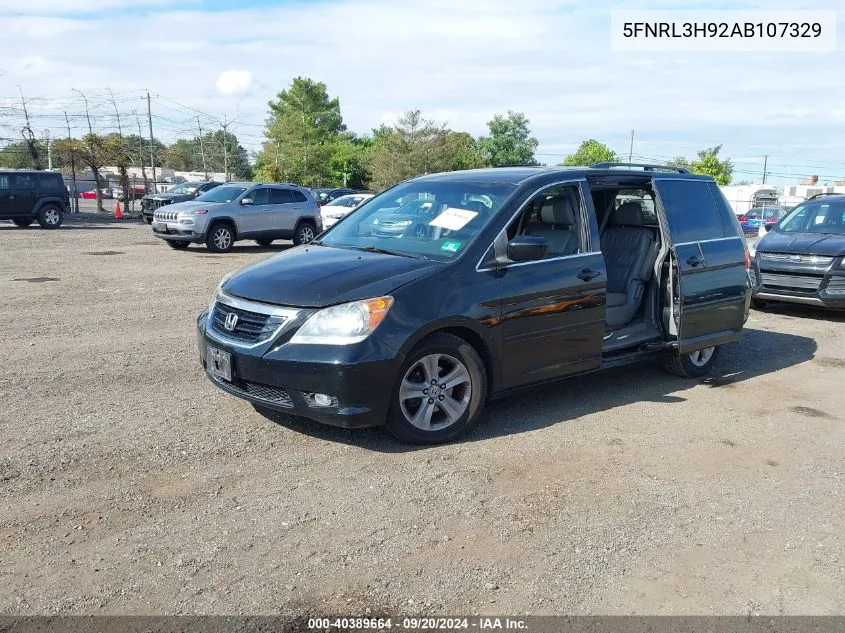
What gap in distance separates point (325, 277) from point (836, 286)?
8074 mm

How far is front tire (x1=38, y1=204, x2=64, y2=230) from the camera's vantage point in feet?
80.4

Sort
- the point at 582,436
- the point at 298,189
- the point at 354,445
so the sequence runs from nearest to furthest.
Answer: the point at 354,445, the point at 582,436, the point at 298,189

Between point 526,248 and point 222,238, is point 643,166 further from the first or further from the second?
point 222,238

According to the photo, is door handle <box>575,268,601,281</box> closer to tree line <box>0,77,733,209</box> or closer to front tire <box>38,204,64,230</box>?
front tire <box>38,204,64,230</box>

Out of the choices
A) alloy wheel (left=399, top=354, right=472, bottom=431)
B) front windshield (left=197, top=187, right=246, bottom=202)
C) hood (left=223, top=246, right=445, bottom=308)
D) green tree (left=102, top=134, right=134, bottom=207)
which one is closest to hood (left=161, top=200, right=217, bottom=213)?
front windshield (left=197, top=187, right=246, bottom=202)

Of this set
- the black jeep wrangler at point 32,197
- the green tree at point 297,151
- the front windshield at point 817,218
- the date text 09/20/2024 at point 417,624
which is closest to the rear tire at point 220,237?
the black jeep wrangler at point 32,197

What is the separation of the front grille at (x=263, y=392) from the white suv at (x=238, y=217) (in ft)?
46.0

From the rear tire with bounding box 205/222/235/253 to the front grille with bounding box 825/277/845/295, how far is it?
13299 millimetres

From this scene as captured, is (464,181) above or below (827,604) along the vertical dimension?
above

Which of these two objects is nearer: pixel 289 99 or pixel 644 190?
pixel 644 190

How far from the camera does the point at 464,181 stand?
6.16 meters

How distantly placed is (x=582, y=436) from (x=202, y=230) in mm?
14555

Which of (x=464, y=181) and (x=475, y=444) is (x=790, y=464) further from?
(x=464, y=181)

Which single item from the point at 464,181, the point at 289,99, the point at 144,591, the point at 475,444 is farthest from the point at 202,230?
the point at 289,99
